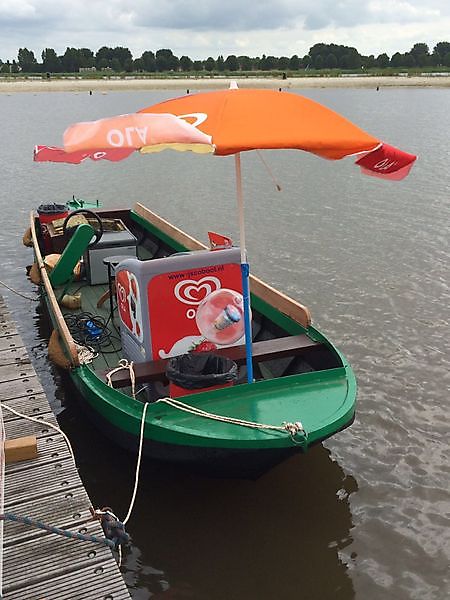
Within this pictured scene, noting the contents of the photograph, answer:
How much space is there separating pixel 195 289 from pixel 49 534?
2.91 meters

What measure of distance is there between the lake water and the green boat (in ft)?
2.21

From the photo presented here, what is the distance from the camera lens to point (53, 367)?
29.9ft

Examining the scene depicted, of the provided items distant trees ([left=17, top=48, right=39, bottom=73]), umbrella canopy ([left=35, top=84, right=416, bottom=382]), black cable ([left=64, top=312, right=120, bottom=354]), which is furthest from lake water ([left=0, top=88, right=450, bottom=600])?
distant trees ([left=17, top=48, right=39, bottom=73])

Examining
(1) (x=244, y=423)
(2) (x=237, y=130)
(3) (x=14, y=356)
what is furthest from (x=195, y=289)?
(3) (x=14, y=356)

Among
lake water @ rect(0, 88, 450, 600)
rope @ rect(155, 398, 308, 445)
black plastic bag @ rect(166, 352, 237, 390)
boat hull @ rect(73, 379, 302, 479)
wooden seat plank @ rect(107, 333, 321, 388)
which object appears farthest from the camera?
wooden seat plank @ rect(107, 333, 321, 388)

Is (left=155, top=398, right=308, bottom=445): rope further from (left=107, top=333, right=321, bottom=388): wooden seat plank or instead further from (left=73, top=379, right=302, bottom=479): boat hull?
(left=107, top=333, right=321, bottom=388): wooden seat plank

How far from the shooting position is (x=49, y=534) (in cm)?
407

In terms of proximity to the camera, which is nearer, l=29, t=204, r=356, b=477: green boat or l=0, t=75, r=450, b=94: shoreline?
l=29, t=204, r=356, b=477: green boat

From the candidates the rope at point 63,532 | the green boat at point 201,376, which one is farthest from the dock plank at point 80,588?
the green boat at point 201,376

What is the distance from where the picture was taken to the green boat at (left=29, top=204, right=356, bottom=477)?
518cm

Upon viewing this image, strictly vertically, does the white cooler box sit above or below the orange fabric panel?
below

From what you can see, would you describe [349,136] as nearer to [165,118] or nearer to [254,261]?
[165,118]

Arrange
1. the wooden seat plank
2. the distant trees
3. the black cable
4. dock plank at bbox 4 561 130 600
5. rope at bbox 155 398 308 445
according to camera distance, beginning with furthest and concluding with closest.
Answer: the distant trees, the black cable, the wooden seat plank, rope at bbox 155 398 308 445, dock plank at bbox 4 561 130 600

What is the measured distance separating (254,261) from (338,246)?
228 cm
